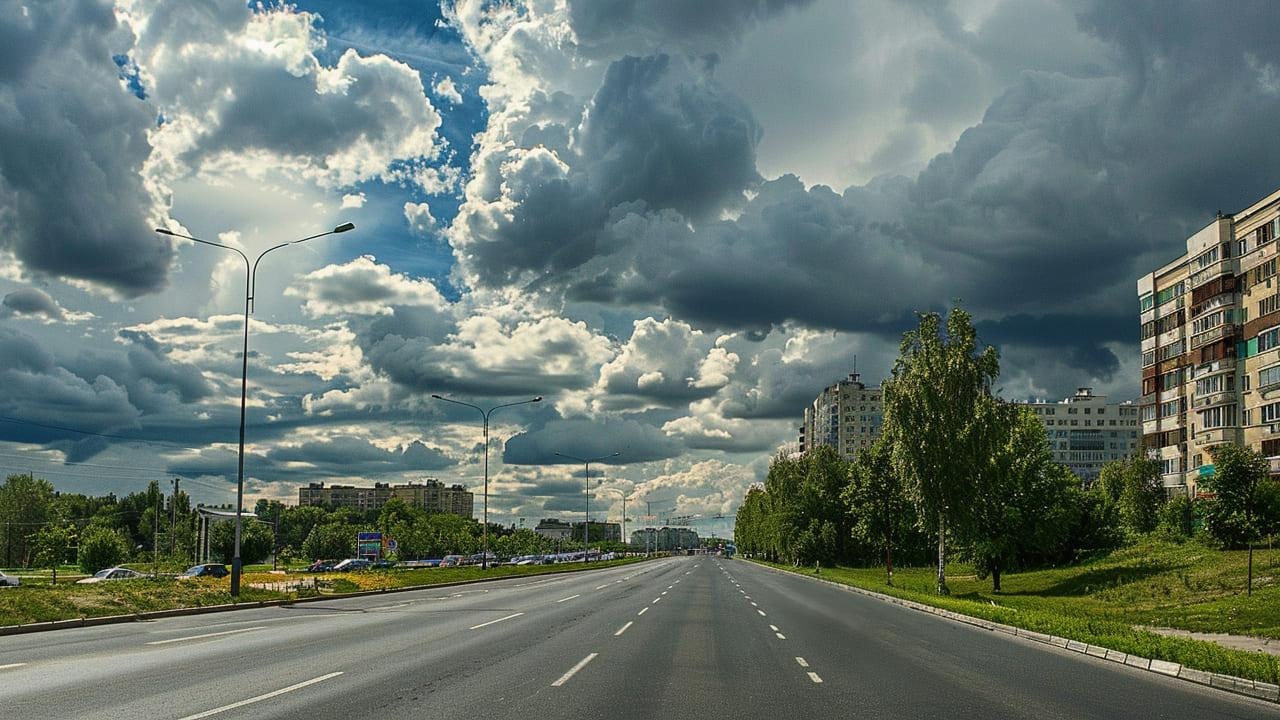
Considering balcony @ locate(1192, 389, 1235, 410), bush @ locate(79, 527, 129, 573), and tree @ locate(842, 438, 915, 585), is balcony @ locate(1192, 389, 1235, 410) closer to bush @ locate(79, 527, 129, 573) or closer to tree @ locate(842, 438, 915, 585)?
tree @ locate(842, 438, 915, 585)

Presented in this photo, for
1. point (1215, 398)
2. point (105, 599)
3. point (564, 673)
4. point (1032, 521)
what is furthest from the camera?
point (1215, 398)

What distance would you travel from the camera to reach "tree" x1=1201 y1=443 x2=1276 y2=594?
46094 millimetres

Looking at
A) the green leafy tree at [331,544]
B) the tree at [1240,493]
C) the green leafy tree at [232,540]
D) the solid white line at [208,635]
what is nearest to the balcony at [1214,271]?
the tree at [1240,493]

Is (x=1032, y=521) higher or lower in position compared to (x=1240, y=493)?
lower

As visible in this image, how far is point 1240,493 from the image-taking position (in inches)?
1843

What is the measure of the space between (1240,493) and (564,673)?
43.5m

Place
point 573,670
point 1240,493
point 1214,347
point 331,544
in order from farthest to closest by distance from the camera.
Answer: point 331,544 < point 1214,347 < point 1240,493 < point 573,670

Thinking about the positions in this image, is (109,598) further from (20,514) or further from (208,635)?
(20,514)

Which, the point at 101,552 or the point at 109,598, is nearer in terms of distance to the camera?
the point at 109,598

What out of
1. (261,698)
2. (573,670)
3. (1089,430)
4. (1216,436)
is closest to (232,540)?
(1216,436)

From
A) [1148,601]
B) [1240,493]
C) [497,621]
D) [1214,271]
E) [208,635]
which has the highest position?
[1214,271]

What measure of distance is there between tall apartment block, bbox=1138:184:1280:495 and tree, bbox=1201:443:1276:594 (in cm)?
1543

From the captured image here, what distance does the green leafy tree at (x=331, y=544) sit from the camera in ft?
482

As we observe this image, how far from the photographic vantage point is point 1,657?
17.9m
